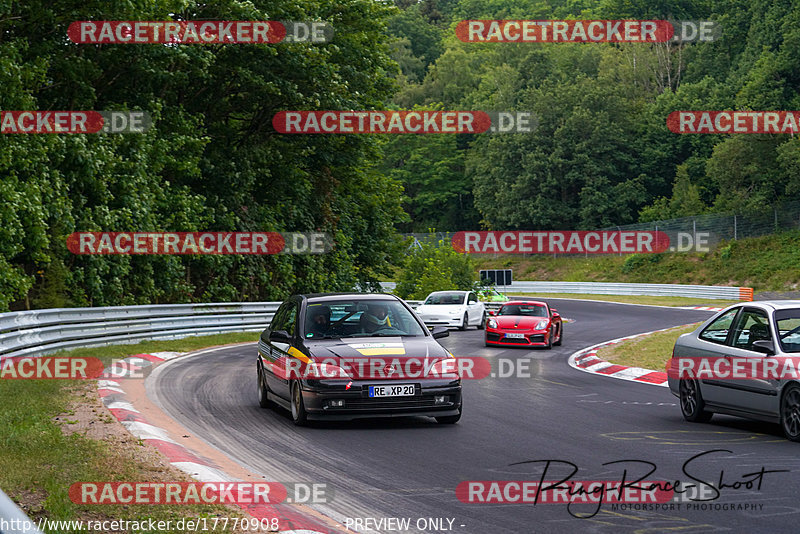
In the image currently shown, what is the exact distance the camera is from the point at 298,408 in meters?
10.7

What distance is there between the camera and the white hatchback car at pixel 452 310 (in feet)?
112

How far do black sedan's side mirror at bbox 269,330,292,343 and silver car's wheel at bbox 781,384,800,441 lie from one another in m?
5.40

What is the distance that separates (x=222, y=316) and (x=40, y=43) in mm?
9233

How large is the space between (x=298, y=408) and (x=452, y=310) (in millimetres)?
23919

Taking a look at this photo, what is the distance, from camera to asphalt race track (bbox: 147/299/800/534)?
6371 millimetres

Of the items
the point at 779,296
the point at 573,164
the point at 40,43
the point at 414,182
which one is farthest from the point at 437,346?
the point at 414,182

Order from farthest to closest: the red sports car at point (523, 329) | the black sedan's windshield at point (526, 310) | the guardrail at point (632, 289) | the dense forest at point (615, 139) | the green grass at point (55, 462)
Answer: the dense forest at point (615, 139), the guardrail at point (632, 289), the black sedan's windshield at point (526, 310), the red sports car at point (523, 329), the green grass at point (55, 462)

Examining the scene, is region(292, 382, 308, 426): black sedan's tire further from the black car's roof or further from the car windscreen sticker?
the black car's roof

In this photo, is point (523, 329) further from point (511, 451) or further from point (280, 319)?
point (511, 451)

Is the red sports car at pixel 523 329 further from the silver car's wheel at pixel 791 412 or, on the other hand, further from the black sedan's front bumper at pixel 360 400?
the silver car's wheel at pixel 791 412

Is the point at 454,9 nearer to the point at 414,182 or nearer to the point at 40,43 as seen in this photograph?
the point at 414,182

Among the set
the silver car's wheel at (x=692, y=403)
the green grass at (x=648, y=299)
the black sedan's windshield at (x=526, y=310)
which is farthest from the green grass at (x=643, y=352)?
the green grass at (x=648, y=299)

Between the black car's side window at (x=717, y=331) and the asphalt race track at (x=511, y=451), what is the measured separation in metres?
0.98

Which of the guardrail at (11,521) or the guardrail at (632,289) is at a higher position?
the guardrail at (11,521)
